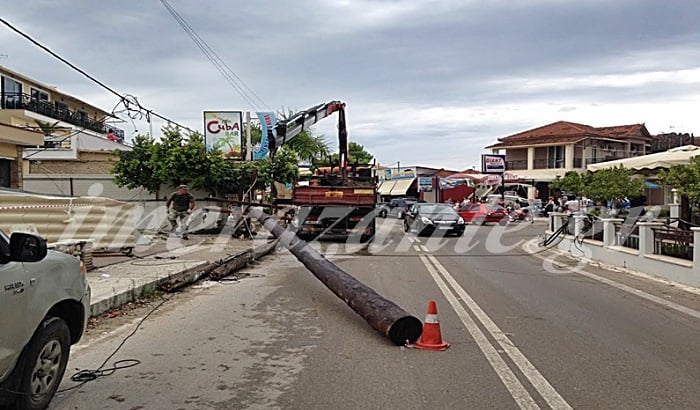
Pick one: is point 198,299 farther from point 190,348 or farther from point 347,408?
point 347,408

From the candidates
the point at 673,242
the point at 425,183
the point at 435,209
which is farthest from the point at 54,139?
the point at 425,183

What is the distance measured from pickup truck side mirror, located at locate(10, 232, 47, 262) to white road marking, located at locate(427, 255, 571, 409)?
13.3 ft

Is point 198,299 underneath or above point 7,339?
underneath

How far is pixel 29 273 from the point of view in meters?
4.84

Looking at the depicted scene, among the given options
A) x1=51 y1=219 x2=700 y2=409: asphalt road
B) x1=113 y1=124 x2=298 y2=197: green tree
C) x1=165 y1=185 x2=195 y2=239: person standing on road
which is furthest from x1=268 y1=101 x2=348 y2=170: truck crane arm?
x1=51 y1=219 x2=700 y2=409: asphalt road

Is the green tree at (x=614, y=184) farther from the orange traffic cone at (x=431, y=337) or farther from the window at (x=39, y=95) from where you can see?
the window at (x=39, y=95)

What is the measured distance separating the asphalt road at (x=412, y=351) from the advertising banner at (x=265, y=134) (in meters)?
12.9

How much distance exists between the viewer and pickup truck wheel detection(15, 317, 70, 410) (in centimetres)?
486

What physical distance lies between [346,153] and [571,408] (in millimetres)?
20987

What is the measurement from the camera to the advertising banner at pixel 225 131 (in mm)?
28281

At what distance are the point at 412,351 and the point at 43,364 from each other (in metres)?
3.69

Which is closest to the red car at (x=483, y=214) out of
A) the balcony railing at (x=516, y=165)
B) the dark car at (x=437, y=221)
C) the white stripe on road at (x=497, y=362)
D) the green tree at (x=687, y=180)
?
the dark car at (x=437, y=221)

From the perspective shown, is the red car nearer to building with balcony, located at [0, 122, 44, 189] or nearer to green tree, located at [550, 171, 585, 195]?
green tree, located at [550, 171, 585, 195]

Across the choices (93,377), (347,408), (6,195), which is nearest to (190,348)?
(93,377)
